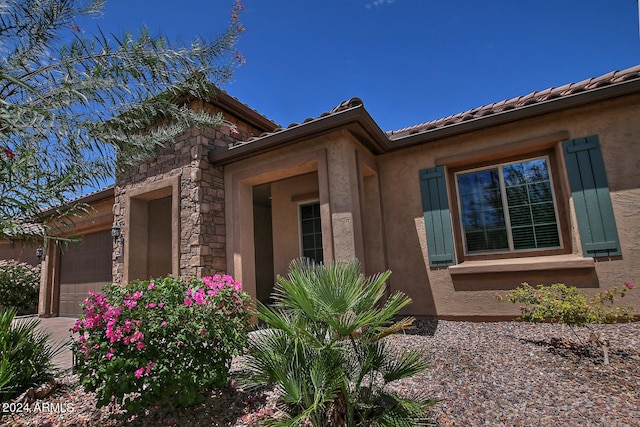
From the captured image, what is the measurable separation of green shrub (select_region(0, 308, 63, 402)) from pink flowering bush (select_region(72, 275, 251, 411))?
138cm

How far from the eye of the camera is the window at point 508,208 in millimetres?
5863

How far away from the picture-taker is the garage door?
984cm

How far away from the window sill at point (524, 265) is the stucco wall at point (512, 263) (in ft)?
0.05

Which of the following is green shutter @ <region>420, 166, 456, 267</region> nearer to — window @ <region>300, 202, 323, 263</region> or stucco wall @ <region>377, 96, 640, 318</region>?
stucco wall @ <region>377, 96, 640, 318</region>

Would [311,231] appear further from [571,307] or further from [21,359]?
[21,359]

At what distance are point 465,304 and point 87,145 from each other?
6277 mm

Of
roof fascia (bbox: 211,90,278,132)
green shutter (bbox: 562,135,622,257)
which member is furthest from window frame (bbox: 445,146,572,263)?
roof fascia (bbox: 211,90,278,132)

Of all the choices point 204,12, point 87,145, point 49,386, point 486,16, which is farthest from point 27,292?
point 486,16

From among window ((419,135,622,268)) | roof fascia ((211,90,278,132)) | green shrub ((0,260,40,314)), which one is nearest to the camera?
window ((419,135,622,268))

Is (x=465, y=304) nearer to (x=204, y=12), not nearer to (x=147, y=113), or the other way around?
(x=147, y=113)

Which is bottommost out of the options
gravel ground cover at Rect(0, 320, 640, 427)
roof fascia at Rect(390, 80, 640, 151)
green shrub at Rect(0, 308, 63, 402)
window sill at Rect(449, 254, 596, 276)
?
gravel ground cover at Rect(0, 320, 640, 427)

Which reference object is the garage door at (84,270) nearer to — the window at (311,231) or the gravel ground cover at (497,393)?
the window at (311,231)

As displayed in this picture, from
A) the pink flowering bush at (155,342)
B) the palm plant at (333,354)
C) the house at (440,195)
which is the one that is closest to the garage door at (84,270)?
the house at (440,195)

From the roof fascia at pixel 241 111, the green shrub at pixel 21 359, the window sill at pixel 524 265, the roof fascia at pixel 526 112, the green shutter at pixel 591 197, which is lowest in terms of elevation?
the green shrub at pixel 21 359
